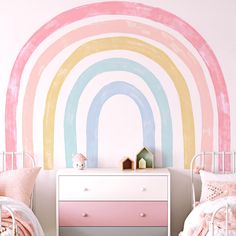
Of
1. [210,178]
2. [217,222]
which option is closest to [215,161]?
[210,178]

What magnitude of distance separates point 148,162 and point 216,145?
1.86 ft

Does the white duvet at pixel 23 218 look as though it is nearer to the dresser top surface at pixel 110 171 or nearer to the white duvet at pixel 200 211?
the dresser top surface at pixel 110 171

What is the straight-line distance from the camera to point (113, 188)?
428cm

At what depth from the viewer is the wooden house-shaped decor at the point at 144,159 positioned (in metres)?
4.47

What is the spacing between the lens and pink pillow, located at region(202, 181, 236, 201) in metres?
4.07

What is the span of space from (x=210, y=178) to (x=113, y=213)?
2.61 ft

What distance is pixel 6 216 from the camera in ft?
12.0

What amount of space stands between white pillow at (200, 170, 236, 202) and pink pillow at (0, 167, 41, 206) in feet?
4.26

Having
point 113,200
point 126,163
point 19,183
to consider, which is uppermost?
point 126,163

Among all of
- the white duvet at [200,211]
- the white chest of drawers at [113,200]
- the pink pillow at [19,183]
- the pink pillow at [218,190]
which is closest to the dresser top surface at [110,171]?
the white chest of drawers at [113,200]

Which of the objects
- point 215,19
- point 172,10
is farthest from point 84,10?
point 215,19

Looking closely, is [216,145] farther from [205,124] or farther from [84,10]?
[84,10]

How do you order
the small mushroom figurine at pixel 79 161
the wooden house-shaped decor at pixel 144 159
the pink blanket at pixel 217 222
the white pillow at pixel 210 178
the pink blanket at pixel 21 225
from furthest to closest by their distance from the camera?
the wooden house-shaped decor at pixel 144 159, the small mushroom figurine at pixel 79 161, the white pillow at pixel 210 178, the pink blanket at pixel 21 225, the pink blanket at pixel 217 222

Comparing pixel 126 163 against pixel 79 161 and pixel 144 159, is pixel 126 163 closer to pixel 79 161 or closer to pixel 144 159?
pixel 144 159
